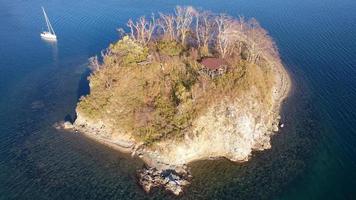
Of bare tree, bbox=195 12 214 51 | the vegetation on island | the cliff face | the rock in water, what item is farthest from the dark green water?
bare tree, bbox=195 12 214 51

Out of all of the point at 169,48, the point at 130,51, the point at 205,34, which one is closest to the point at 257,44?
the point at 205,34

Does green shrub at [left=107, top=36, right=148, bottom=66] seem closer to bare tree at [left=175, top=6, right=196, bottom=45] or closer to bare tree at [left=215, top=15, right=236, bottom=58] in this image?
bare tree at [left=175, top=6, right=196, bottom=45]

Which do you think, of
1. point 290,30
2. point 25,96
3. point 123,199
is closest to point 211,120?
point 123,199

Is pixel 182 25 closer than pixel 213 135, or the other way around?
pixel 213 135

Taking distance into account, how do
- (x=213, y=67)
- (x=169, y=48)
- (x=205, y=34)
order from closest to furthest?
(x=213, y=67) < (x=169, y=48) < (x=205, y=34)

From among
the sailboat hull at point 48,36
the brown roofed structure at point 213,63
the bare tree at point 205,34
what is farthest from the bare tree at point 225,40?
the sailboat hull at point 48,36

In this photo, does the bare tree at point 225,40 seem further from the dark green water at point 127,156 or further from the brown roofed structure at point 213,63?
the dark green water at point 127,156

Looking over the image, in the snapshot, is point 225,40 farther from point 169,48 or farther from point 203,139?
point 203,139
